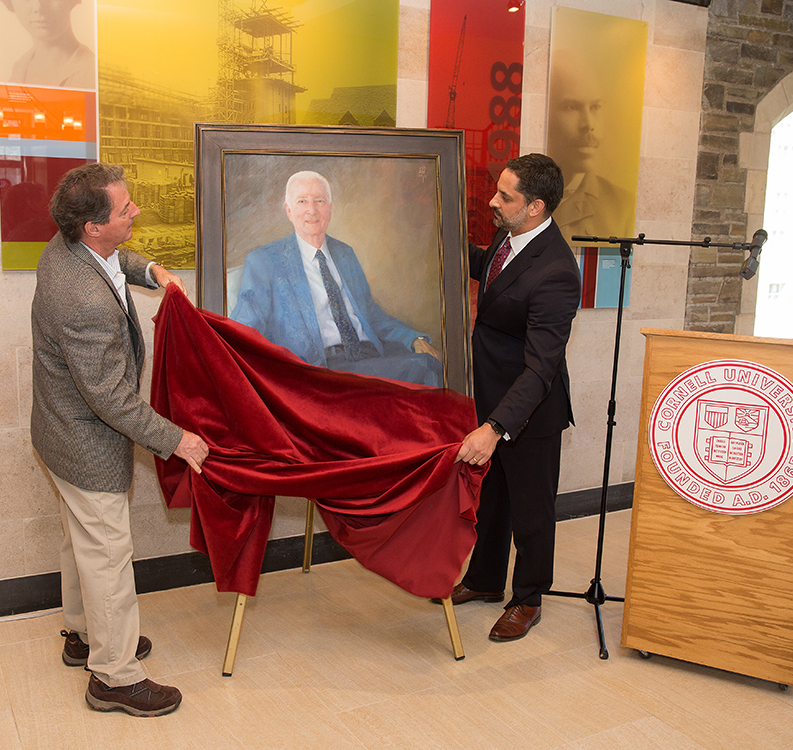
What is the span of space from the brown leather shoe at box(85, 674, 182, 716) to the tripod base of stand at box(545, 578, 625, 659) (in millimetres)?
1492

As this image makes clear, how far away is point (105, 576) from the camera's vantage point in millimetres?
2260

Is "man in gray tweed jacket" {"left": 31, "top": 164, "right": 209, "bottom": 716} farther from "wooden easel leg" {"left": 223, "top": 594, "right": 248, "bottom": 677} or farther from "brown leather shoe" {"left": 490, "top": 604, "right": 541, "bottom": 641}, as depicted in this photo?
"brown leather shoe" {"left": 490, "top": 604, "right": 541, "bottom": 641}

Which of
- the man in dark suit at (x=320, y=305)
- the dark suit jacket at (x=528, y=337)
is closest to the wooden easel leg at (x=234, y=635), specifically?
the man in dark suit at (x=320, y=305)

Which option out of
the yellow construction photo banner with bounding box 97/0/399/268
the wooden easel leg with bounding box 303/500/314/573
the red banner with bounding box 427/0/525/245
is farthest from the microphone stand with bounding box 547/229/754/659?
the yellow construction photo banner with bounding box 97/0/399/268

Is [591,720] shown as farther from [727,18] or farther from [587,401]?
[727,18]

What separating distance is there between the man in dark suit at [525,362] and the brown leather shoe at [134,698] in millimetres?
1204

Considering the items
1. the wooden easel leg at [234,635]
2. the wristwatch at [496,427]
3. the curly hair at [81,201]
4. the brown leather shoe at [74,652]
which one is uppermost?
the curly hair at [81,201]

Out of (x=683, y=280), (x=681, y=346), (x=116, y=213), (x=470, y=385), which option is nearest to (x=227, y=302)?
(x=116, y=213)

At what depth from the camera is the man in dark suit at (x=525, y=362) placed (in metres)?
2.68

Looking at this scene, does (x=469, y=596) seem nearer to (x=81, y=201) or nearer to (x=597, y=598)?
(x=597, y=598)

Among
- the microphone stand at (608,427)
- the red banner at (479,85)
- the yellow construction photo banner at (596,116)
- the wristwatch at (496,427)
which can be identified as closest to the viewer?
the wristwatch at (496,427)

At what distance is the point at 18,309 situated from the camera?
282 centimetres

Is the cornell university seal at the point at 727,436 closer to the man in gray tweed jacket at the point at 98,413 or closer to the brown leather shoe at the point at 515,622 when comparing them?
the brown leather shoe at the point at 515,622

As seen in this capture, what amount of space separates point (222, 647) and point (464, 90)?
263 centimetres
